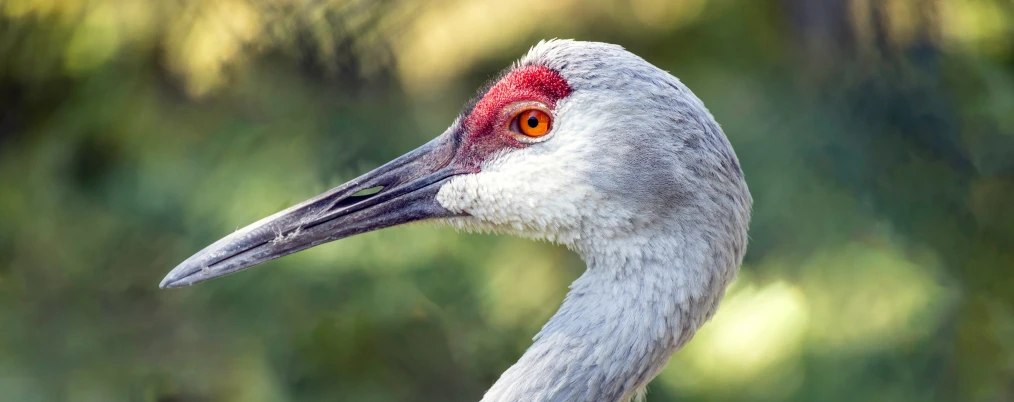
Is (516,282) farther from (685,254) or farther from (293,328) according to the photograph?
(685,254)

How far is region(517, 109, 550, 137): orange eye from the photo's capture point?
1817 millimetres

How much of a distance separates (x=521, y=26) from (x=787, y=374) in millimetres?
2090

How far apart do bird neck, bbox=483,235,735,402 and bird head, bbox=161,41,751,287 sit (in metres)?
0.06

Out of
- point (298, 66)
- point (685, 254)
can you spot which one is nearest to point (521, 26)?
point (298, 66)

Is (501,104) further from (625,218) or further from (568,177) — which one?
(625,218)

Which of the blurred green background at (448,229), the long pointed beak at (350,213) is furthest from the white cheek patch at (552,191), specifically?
the blurred green background at (448,229)

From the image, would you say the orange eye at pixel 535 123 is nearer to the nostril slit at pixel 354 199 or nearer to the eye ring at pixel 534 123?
the eye ring at pixel 534 123

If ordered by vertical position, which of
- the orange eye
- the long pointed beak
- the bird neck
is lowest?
the bird neck

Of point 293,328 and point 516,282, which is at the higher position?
point 516,282

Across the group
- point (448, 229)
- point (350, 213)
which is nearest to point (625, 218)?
point (350, 213)

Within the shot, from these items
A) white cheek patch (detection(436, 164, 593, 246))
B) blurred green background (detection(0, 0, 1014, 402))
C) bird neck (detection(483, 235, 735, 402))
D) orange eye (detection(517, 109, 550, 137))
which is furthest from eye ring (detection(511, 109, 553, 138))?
blurred green background (detection(0, 0, 1014, 402))

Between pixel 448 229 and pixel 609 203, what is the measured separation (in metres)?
2.49

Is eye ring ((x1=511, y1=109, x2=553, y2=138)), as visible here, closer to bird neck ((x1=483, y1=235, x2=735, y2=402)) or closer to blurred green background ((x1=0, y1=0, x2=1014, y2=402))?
bird neck ((x1=483, y1=235, x2=735, y2=402))

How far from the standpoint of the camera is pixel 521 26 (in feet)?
13.6
